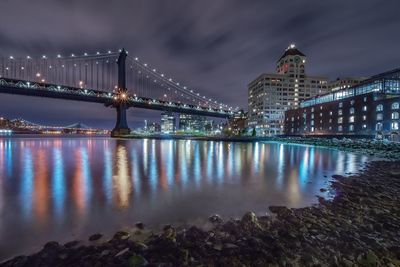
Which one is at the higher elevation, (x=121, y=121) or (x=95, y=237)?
(x=121, y=121)

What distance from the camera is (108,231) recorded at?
5102 millimetres

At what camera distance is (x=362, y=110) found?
58812mm

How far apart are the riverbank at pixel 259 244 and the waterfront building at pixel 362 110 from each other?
6273 cm

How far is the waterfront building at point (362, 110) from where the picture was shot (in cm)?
5244

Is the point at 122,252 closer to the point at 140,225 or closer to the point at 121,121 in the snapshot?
the point at 140,225

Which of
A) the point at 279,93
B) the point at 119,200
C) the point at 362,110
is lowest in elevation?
the point at 119,200

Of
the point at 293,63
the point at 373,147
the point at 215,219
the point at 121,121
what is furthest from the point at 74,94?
the point at 293,63

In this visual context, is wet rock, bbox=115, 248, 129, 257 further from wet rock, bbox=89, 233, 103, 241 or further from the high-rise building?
the high-rise building

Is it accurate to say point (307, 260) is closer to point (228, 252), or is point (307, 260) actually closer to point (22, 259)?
point (228, 252)

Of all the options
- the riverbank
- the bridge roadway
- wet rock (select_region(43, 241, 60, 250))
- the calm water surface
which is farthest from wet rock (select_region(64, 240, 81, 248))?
the bridge roadway

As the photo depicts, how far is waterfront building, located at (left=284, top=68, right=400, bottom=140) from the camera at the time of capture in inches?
2064

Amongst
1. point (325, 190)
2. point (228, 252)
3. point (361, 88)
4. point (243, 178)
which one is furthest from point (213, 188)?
point (361, 88)

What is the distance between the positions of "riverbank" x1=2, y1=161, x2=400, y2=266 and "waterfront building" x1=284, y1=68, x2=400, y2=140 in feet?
206

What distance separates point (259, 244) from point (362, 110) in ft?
235
